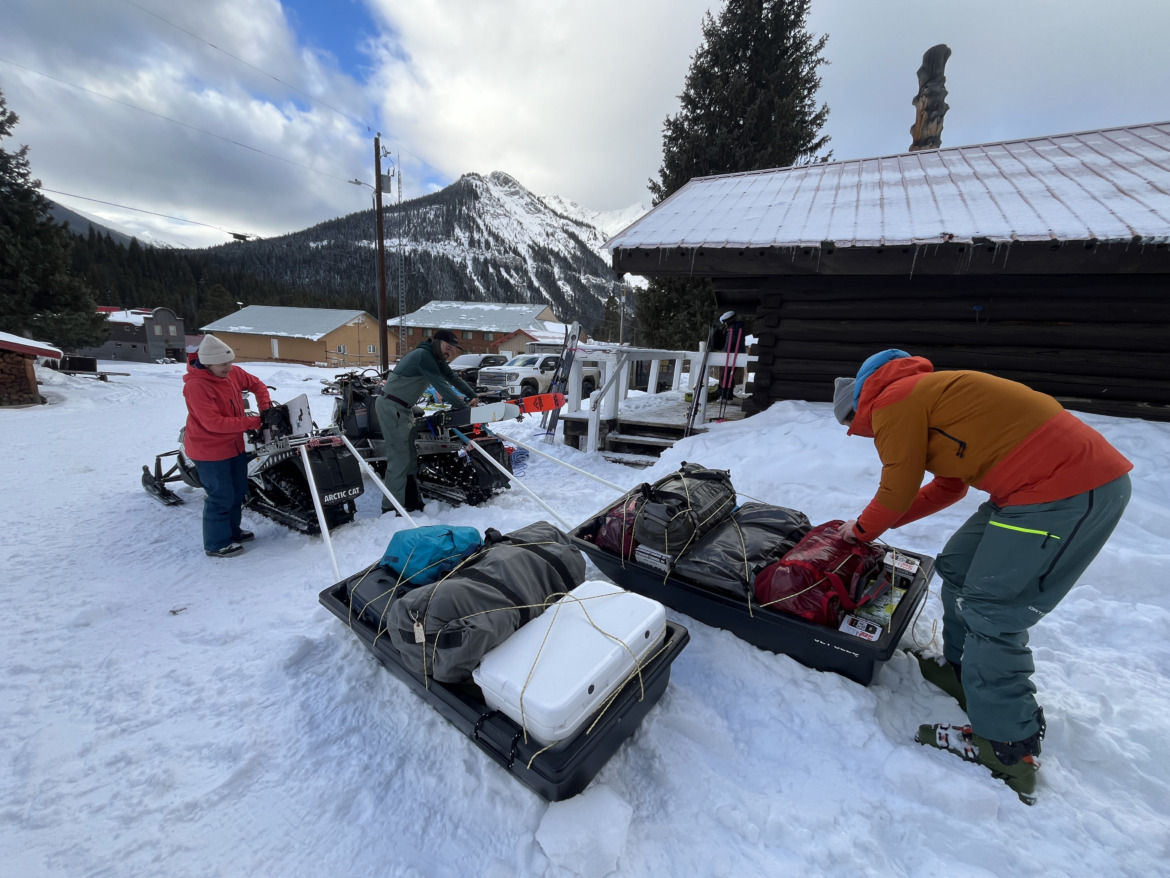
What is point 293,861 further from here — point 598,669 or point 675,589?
point 675,589

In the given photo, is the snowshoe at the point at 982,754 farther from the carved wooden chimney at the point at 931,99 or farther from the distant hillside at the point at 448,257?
the distant hillside at the point at 448,257

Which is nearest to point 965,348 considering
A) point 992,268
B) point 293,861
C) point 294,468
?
point 992,268

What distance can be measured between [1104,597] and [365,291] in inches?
3593

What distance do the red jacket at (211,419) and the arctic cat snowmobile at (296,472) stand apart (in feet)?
1.41

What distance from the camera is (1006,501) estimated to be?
1928 mm

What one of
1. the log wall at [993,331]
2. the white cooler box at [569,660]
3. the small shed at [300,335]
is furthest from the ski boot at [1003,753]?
the small shed at [300,335]

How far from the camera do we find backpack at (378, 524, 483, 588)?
237 cm

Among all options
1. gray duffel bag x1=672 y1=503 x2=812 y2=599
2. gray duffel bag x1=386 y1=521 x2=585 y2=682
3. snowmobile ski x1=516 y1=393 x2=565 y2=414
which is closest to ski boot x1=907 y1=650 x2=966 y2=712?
gray duffel bag x1=672 y1=503 x2=812 y2=599

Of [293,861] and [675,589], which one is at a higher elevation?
[675,589]

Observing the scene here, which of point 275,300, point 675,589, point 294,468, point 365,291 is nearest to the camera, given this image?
point 675,589

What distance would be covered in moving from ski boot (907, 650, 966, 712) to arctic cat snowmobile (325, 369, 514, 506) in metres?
3.98

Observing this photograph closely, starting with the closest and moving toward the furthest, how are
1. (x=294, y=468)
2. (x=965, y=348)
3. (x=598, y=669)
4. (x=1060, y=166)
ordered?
(x=598, y=669) < (x=294, y=468) < (x=965, y=348) < (x=1060, y=166)

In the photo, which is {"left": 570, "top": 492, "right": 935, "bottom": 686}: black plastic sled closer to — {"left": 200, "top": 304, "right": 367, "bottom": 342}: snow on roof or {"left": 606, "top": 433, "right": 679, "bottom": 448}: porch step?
{"left": 606, "top": 433, "right": 679, "bottom": 448}: porch step

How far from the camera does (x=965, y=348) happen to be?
17.9 feet
